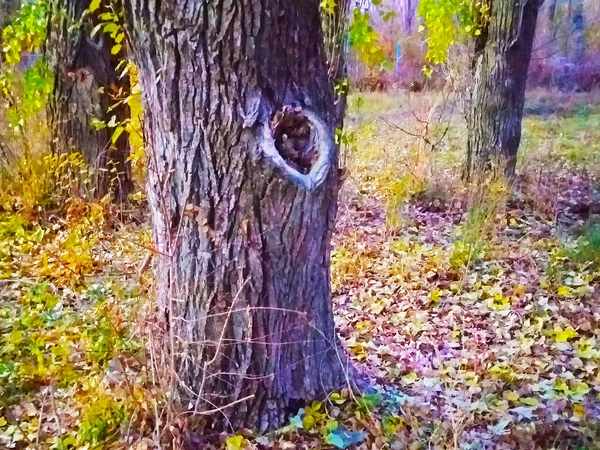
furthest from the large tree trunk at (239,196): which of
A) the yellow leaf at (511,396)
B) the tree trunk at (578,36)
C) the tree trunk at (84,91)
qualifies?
the tree trunk at (578,36)

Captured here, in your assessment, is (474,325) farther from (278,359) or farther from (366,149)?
(366,149)

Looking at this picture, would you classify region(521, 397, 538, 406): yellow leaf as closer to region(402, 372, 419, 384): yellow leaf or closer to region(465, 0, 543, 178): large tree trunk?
region(402, 372, 419, 384): yellow leaf

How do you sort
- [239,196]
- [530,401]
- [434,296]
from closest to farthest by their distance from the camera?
[239,196]
[530,401]
[434,296]

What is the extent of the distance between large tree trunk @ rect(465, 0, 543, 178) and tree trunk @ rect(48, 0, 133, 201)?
380 centimetres

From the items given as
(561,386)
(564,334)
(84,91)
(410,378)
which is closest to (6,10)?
(84,91)

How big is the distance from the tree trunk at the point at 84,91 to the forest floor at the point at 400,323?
49 cm

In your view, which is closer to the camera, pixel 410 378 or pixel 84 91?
pixel 410 378

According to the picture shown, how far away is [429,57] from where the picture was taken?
7676 mm

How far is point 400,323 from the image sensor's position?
→ 4031 millimetres

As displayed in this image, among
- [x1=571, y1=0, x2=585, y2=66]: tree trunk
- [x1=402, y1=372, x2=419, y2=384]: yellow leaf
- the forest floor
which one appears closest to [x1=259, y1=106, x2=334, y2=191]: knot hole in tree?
the forest floor

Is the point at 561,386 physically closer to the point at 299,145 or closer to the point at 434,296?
the point at 434,296

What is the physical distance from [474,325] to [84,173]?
3.60m

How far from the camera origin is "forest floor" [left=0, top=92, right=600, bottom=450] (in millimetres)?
2748

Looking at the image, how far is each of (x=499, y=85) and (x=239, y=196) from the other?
203 inches
